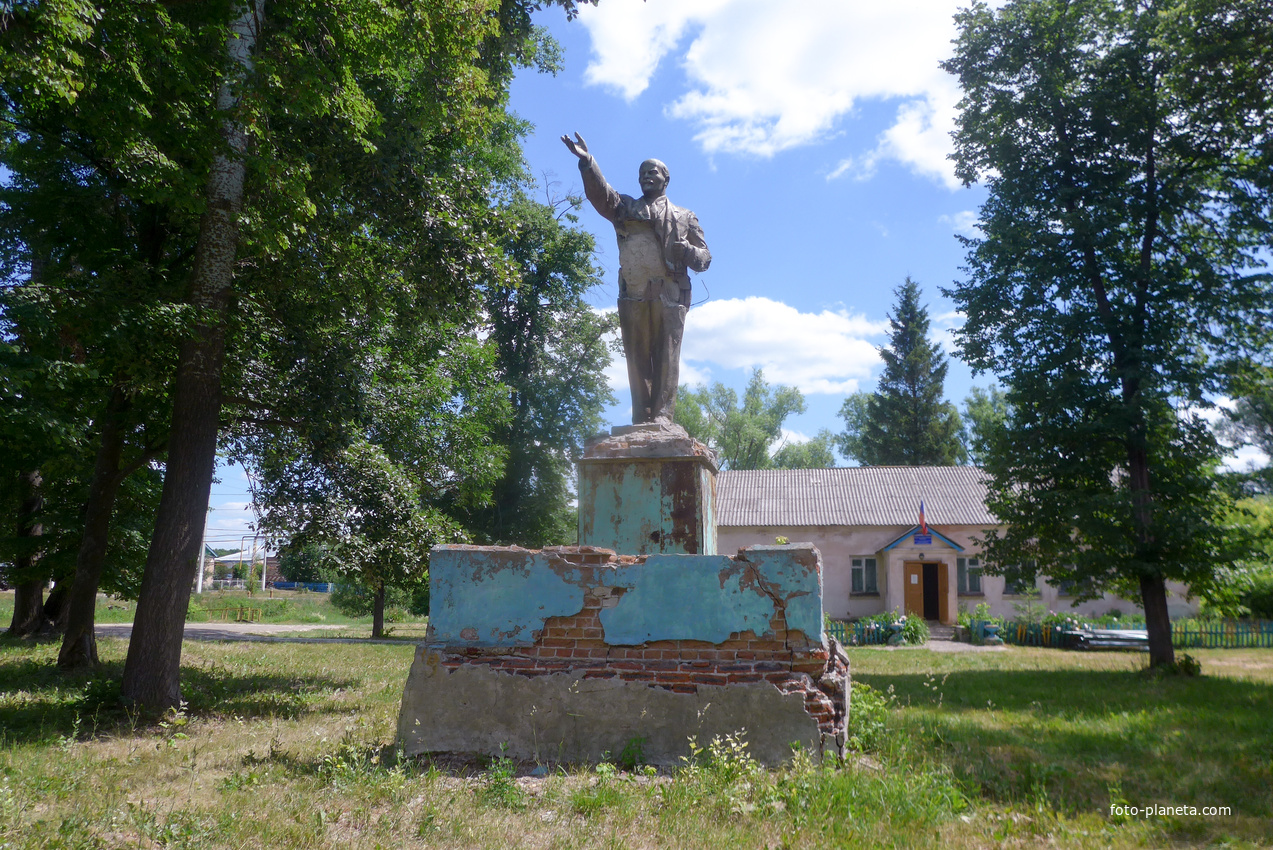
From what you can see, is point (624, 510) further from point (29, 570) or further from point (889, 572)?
point (889, 572)

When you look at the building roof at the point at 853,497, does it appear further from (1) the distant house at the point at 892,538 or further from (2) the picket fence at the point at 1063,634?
(2) the picket fence at the point at 1063,634

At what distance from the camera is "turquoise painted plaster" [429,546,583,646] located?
530 centimetres

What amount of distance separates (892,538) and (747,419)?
19.4 metres

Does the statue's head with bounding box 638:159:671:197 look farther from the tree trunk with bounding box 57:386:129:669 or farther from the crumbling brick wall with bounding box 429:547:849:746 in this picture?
the tree trunk with bounding box 57:386:129:669

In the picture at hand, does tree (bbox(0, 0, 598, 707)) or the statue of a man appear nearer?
the statue of a man

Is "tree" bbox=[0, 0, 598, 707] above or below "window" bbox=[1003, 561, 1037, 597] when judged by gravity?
above

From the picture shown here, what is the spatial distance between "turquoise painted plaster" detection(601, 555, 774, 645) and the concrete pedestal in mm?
378

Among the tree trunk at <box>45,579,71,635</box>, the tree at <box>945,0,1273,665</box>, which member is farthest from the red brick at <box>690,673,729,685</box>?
the tree trunk at <box>45,579,71,635</box>

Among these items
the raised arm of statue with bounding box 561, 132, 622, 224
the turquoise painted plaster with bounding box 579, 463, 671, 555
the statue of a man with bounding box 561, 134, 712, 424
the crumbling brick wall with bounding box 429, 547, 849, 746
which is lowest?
the crumbling brick wall with bounding box 429, 547, 849, 746

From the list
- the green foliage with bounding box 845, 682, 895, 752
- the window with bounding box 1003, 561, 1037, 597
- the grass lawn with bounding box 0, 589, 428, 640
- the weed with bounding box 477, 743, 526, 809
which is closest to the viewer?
the weed with bounding box 477, 743, 526, 809

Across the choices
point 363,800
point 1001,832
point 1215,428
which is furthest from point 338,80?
point 1215,428

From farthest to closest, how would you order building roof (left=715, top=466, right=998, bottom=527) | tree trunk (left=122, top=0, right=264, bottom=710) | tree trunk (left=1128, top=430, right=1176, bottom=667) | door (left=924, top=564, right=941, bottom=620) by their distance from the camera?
building roof (left=715, top=466, right=998, bottom=527), door (left=924, top=564, right=941, bottom=620), tree trunk (left=1128, top=430, right=1176, bottom=667), tree trunk (left=122, top=0, right=264, bottom=710)

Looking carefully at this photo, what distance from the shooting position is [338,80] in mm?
8078

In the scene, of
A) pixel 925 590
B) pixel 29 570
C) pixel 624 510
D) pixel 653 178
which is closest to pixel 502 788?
pixel 624 510
